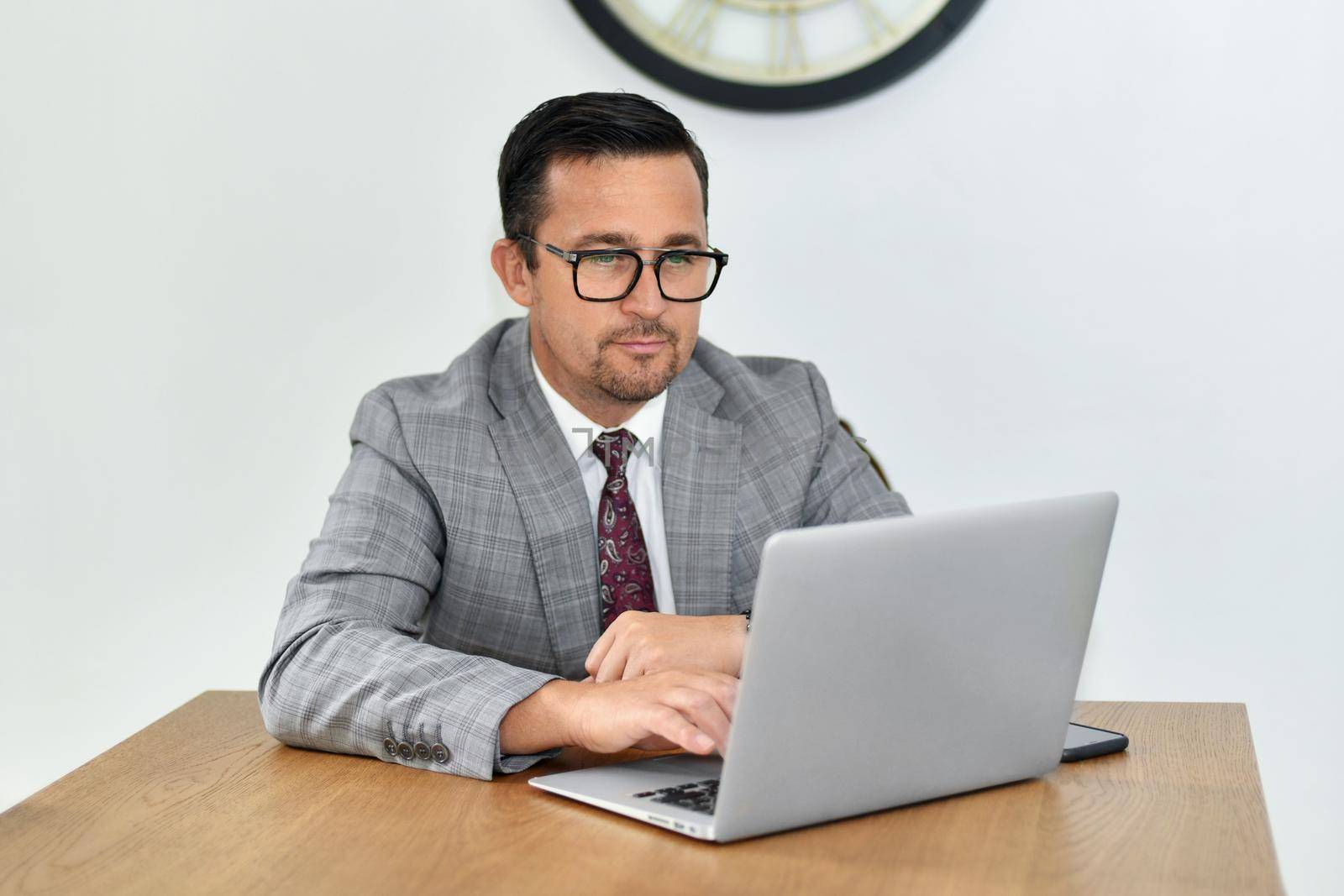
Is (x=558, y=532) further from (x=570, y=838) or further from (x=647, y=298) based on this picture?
(x=570, y=838)

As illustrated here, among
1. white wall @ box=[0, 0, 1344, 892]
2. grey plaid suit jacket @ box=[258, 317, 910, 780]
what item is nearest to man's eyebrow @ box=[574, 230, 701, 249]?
grey plaid suit jacket @ box=[258, 317, 910, 780]

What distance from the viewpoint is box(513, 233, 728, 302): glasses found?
1.86m

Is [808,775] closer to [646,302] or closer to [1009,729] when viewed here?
[1009,729]

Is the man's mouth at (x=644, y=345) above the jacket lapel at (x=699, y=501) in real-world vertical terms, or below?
above

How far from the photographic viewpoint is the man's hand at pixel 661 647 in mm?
1456

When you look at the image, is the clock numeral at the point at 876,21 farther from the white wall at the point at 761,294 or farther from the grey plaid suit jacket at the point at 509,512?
the grey plaid suit jacket at the point at 509,512

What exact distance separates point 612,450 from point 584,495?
0.35ft

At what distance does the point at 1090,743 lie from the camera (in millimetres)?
1352

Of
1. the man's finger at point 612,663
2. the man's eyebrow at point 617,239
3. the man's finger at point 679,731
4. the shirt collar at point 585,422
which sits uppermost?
the man's eyebrow at point 617,239

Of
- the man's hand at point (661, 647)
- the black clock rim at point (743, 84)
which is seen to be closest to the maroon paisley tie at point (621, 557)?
the man's hand at point (661, 647)

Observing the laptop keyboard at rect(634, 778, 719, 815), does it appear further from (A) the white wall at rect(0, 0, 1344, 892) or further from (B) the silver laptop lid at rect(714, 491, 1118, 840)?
(A) the white wall at rect(0, 0, 1344, 892)

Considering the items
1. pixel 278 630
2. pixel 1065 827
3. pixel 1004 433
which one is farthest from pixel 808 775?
pixel 1004 433

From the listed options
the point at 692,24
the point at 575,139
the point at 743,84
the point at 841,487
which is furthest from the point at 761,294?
the point at 575,139

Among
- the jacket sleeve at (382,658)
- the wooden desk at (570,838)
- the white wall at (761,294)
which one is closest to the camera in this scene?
the wooden desk at (570,838)
